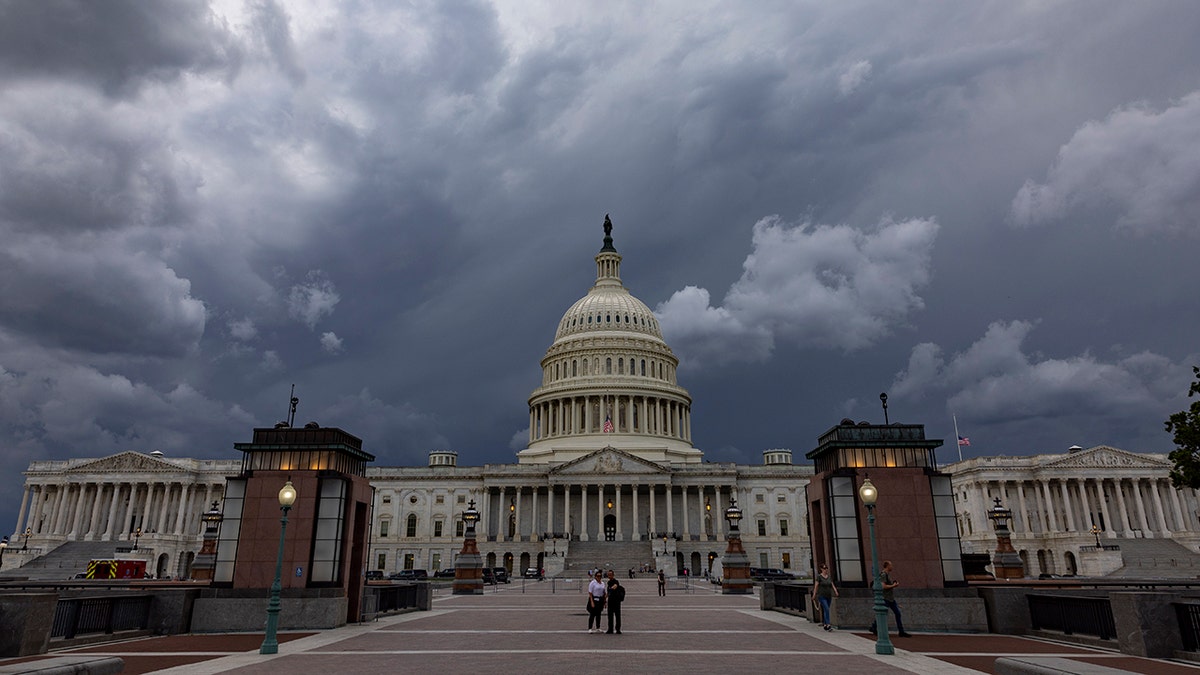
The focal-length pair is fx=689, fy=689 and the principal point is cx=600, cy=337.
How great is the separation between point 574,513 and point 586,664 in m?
86.6

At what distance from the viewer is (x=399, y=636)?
72.4 ft

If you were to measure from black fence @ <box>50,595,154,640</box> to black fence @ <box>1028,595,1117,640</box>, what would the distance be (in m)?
27.8

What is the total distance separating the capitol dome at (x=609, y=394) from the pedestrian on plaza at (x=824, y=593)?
269 feet

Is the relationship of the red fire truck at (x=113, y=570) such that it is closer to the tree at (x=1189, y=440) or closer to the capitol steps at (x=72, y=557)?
the capitol steps at (x=72, y=557)

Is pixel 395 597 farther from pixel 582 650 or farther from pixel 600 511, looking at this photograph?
pixel 600 511

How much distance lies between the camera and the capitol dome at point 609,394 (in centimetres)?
11138

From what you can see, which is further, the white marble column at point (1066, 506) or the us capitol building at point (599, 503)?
the us capitol building at point (599, 503)

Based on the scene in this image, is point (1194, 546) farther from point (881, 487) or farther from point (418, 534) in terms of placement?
point (418, 534)

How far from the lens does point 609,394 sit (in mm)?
113188

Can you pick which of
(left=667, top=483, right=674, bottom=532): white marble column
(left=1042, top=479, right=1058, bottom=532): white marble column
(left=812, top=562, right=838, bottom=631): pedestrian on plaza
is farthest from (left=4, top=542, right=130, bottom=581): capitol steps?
(left=1042, top=479, right=1058, bottom=532): white marble column

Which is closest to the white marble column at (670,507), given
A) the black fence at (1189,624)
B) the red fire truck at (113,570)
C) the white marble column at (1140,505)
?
the white marble column at (1140,505)

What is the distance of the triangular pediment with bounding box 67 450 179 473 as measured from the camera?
332ft

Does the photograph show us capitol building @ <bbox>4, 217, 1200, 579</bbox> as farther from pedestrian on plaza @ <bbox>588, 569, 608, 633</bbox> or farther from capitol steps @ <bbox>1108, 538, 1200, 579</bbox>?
pedestrian on plaza @ <bbox>588, 569, 608, 633</bbox>

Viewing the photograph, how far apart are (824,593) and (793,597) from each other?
256 inches
